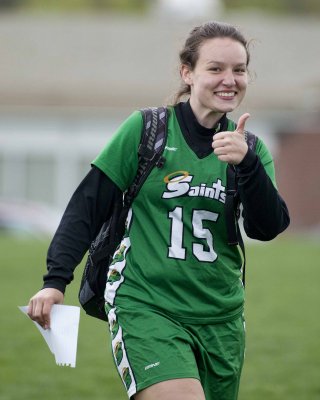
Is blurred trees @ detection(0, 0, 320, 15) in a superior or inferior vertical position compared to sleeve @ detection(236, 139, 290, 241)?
superior

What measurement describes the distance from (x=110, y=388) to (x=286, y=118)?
101ft

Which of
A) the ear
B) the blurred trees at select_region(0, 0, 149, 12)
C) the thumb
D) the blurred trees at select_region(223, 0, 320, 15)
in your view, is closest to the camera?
the thumb

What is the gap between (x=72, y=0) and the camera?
190 ft

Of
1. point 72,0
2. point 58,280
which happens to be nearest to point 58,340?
point 58,280

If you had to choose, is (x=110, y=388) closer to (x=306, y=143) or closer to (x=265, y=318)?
(x=265, y=318)

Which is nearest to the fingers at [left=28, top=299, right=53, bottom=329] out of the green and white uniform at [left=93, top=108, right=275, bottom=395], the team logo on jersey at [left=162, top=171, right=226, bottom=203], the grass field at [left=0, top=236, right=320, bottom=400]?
the green and white uniform at [left=93, top=108, right=275, bottom=395]

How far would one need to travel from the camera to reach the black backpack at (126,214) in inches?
198

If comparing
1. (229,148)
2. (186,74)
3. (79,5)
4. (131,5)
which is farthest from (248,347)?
(131,5)

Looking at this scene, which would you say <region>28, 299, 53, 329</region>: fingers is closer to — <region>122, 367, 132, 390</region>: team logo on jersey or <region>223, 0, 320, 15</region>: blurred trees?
<region>122, 367, 132, 390</region>: team logo on jersey

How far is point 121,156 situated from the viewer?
5.02 meters

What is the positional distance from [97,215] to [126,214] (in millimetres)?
126

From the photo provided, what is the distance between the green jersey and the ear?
1.00 ft

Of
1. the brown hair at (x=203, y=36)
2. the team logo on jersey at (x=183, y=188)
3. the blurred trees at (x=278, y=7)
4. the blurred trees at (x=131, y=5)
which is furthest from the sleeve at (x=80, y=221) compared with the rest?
the blurred trees at (x=278, y=7)

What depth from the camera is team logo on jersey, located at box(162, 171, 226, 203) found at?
16.4 ft
